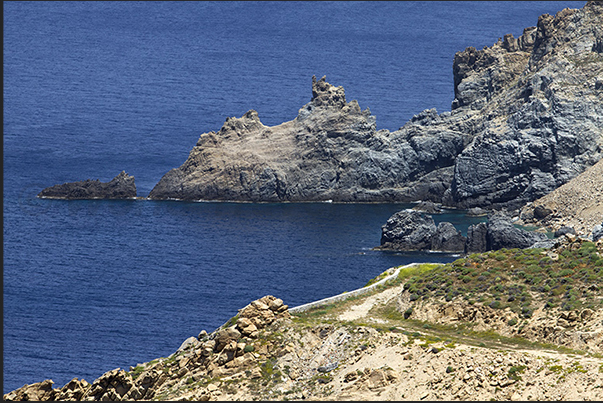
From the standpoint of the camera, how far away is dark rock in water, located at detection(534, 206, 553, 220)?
18500 centimetres

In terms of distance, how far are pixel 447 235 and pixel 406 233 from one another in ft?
19.9

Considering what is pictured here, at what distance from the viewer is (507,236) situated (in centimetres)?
16738

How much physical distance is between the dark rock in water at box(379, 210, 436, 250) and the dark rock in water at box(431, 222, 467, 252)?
1.27 metres

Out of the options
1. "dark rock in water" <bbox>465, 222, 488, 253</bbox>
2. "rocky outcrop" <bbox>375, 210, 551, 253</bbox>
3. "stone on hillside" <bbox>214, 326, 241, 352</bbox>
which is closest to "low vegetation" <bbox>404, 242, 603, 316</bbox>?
"stone on hillside" <bbox>214, 326, 241, 352</bbox>

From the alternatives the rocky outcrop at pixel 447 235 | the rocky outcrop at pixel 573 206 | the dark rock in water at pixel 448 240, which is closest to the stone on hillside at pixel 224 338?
the rocky outcrop at pixel 447 235

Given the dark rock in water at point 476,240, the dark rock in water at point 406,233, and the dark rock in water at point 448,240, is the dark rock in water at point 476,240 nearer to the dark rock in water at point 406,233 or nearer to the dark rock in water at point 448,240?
the dark rock in water at point 448,240

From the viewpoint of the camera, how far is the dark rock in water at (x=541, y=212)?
7283 inches

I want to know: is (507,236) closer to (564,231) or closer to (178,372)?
(564,231)

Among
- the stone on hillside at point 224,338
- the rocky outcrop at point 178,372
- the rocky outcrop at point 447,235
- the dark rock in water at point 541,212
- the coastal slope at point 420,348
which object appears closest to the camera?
the coastal slope at point 420,348

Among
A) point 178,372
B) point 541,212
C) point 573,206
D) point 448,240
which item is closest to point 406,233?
point 448,240

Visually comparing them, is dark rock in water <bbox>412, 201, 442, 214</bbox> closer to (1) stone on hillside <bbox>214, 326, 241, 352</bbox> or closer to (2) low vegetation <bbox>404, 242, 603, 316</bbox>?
(2) low vegetation <bbox>404, 242, 603, 316</bbox>

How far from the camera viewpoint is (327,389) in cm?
7750

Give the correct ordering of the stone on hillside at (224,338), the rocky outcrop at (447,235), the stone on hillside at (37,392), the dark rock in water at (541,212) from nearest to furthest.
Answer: the stone on hillside at (37,392), the stone on hillside at (224,338), the rocky outcrop at (447,235), the dark rock in water at (541,212)

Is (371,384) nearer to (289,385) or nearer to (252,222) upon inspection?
(289,385)
